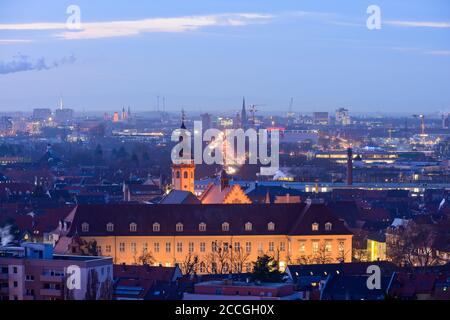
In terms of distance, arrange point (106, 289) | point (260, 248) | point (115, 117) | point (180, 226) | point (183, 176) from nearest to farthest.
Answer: point (106, 289)
point (260, 248)
point (180, 226)
point (183, 176)
point (115, 117)

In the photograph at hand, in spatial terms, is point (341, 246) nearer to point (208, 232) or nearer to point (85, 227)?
point (208, 232)

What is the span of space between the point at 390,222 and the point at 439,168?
39562 mm

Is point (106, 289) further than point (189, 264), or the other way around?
point (189, 264)

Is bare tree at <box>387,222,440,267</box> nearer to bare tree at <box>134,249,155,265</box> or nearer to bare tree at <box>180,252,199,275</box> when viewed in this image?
bare tree at <box>180,252,199,275</box>

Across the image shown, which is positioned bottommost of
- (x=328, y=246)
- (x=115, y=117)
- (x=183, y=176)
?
(x=115, y=117)

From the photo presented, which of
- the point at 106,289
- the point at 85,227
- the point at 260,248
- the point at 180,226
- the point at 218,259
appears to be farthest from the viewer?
the point at 180,226

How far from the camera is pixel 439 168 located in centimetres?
7531

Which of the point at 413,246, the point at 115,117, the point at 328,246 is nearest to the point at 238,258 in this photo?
the point at 328,246

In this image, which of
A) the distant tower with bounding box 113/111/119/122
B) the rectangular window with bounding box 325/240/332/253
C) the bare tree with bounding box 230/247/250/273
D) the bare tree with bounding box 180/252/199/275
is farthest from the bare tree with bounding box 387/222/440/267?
the distant tower with bounding box 113/111/119/122

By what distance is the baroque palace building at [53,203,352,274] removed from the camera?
28.3m

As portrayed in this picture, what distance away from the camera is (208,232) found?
29.1 metres

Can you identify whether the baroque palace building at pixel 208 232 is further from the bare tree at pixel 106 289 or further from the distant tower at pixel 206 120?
the distant tower at pixel 206 120

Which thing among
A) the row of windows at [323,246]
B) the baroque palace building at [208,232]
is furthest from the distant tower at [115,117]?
the row of windows at [323,246]
